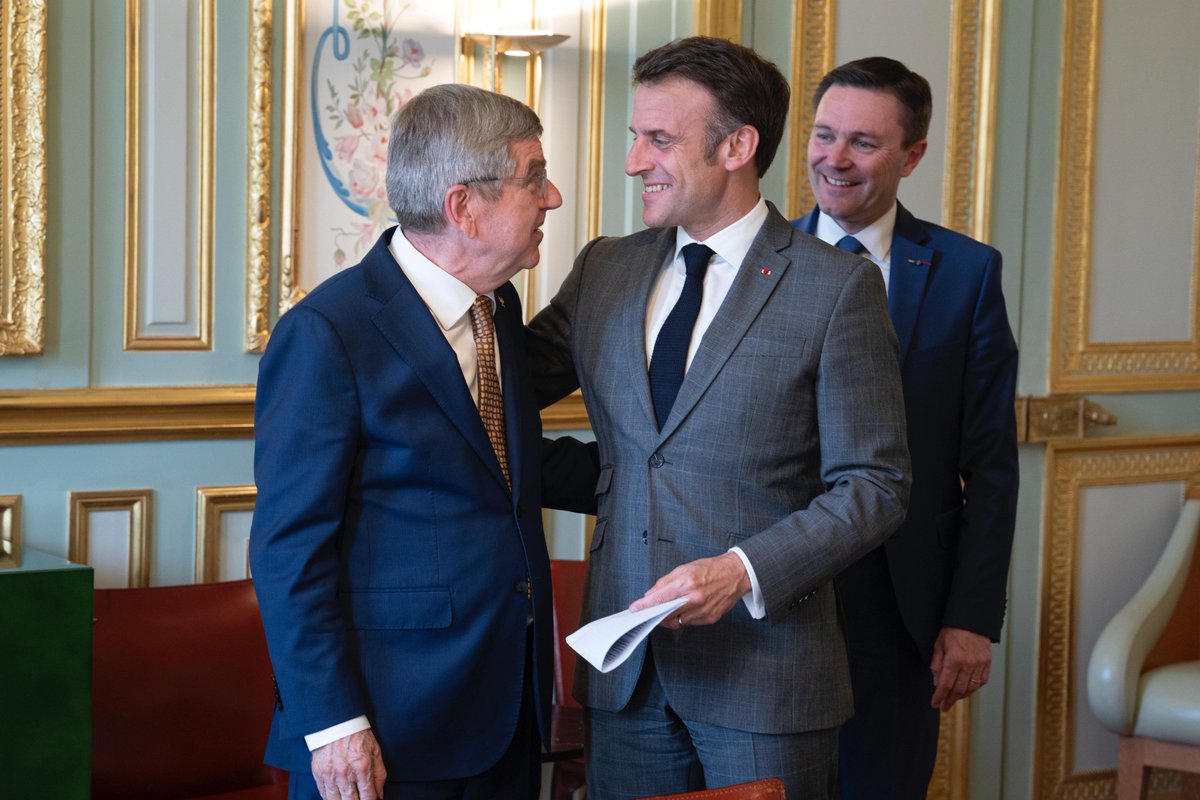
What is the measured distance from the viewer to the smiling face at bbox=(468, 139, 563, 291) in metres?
1.90

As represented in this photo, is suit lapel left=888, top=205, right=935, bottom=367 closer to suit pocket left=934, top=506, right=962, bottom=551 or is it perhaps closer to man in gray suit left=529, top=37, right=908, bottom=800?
suit pocket left=934, top=506, right=962, bottom=551

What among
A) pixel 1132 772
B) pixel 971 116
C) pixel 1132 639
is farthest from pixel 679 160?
pixel 1132 772

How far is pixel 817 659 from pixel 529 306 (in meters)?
1.64

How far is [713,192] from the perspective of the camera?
2018 mm

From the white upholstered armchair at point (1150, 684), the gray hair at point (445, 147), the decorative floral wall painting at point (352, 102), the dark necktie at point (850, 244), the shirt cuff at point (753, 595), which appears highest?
the decorative floral wall painting at point (352, 102)

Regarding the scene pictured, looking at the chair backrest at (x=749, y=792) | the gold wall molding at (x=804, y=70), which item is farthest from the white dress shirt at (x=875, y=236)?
the chair backrest at (x=749, y=792)

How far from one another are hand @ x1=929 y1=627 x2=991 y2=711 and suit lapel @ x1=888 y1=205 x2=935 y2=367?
52 centimetres

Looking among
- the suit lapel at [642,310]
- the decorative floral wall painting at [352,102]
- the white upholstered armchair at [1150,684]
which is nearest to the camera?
the suit lapel at [642,310]

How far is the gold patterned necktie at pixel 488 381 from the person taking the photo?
1906 millimetres

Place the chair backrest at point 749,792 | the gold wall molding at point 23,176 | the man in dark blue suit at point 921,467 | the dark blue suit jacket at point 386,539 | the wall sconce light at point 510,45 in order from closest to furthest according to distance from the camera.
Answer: the chair backrest at point 749,792 → the dark blue suit jacket at point 386,539 → the man in dark blue suit at point 921,467 → the gold wall molding at point 23,176 → the wall sconce light at point 510,45

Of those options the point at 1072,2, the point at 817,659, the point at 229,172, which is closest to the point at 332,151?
the point at 229,172

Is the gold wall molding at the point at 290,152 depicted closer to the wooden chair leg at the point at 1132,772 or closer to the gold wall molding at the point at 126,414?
the gold wall molding at the point at 126,414

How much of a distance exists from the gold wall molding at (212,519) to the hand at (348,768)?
1.37m

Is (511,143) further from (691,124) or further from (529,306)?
(529,306)
